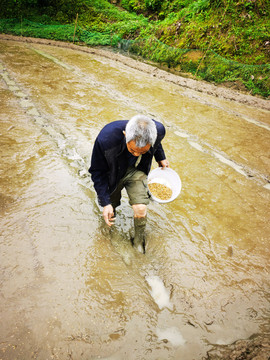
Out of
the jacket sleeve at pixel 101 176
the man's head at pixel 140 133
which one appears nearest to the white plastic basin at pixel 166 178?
the jacket sleeve at pixel 101 176

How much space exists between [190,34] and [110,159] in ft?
42.1

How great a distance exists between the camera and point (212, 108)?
7.14 meters

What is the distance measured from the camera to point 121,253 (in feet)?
7.92

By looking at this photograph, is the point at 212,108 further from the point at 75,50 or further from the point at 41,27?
the point at 41,27

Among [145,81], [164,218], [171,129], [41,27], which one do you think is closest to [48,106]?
[171,129]

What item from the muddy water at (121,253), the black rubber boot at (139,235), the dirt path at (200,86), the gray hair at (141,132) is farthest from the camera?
the dirt path at (200,86)

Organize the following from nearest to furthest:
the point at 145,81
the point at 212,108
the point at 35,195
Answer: the point at 35,195 → the point at 212,108 → the point at 145,81

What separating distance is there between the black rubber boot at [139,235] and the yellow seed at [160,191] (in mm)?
477

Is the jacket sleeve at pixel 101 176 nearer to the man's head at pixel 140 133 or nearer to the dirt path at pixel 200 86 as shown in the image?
the man's head at pixel 140 133

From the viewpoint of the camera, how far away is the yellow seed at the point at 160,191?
266 centimetres

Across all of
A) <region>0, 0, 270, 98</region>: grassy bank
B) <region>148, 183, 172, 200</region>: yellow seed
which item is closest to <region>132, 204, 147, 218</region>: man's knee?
<region>148, 183, 172, 200</region>: yellow seed

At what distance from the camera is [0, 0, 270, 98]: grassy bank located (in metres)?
9.68

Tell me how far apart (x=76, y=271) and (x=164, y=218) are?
1.38m

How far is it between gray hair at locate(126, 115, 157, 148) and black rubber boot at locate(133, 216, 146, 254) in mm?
939
